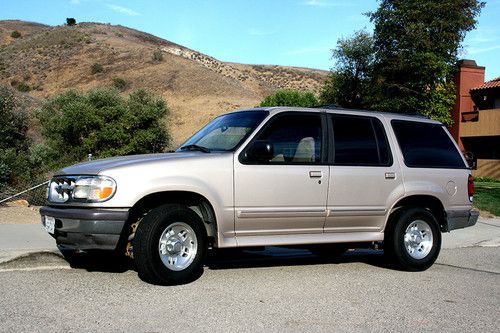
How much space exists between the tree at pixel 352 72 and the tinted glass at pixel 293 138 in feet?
105

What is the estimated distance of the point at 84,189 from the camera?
21.7 feet

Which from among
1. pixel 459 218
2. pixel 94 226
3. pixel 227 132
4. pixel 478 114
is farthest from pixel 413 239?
pixel 478 114

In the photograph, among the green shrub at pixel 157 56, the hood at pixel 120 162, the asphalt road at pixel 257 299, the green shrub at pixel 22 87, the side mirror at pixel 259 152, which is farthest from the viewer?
the green shrub at pixel 157 56

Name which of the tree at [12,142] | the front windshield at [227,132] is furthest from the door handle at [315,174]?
the tree at [12,142]

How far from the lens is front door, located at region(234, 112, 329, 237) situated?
7.12m

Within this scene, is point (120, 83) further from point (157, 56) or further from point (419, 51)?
point (419, 51)

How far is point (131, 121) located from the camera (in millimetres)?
29484

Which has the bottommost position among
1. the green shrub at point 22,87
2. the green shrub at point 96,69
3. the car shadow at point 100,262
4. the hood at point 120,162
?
the car shadow at point 100,262

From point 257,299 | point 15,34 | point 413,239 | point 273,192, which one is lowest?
point 257,299

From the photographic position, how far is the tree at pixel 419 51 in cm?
3556

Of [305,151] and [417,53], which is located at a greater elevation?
[417,53]

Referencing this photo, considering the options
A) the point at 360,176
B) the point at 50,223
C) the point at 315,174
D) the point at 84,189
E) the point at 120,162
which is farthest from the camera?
the point at 360,176

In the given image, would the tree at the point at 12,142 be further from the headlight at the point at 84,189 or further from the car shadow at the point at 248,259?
the headlight at the point at 84,189

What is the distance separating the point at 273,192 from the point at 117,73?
61.1 metres
